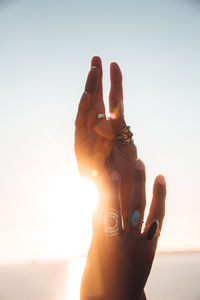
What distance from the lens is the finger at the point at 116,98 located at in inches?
116

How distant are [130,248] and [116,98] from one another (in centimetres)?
164

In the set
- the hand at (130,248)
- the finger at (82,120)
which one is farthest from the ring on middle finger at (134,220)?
the finger at (82,120)

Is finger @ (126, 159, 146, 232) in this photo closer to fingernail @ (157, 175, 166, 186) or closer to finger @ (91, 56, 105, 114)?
fingernail @ (157, 175, 166, 186)

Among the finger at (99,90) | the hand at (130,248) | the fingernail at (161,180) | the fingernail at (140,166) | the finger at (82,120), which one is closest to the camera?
the hand at (130,248)

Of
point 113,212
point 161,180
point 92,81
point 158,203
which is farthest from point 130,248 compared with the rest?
point 92,81

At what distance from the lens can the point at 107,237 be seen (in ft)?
7.20

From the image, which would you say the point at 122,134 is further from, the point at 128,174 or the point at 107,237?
the point at 107,237

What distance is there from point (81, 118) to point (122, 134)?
498mm

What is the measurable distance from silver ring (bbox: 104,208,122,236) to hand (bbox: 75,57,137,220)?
0.65 metres

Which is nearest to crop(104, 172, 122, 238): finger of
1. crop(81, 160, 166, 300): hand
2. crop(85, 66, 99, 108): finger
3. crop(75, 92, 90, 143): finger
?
crop(81, 160, 166, 300): hand

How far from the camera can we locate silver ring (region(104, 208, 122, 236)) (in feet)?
7.01

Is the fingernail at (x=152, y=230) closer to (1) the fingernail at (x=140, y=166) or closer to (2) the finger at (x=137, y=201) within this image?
(2) the finger at (x=137, y=201)

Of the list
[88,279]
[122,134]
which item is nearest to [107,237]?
[88,279]

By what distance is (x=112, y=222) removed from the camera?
2.14m
